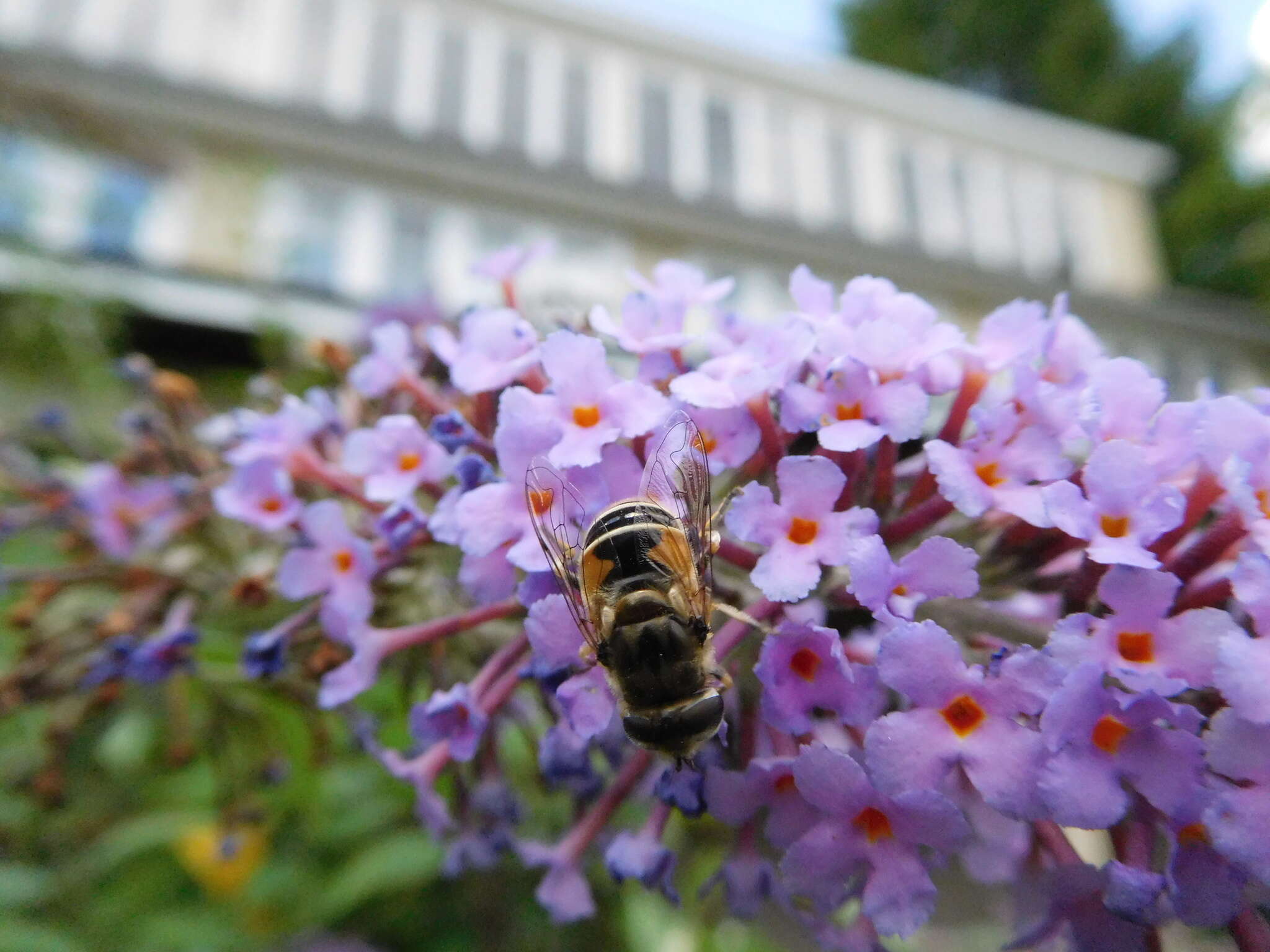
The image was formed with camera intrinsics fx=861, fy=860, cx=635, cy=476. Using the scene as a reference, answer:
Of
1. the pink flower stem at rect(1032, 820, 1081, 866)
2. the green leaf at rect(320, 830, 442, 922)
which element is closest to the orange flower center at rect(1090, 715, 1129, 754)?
the pink flower stem at rect(1032, 820, 1081, 866)

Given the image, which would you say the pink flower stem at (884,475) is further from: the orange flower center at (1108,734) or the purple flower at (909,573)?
the orange flower center at (1108,734)

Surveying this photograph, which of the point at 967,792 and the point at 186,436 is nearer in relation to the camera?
the point at 967,792

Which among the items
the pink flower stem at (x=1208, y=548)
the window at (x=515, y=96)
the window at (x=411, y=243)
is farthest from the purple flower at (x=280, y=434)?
the window at (x=515, y=96)

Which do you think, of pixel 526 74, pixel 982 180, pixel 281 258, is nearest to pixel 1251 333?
pixel 982 180

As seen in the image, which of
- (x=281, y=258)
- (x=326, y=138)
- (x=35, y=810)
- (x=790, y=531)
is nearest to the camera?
(x=790, y=531)

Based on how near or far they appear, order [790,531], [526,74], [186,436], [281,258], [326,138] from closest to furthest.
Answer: [790,531], [186,436], [281,258], [326,138], [526,74]

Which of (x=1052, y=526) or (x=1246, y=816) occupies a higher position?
(x=1052, y=526)

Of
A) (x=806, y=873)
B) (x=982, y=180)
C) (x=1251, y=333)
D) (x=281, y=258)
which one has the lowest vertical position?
(x=806, y=873)

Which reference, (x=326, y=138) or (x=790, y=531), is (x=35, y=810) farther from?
(x=326, y=138)
